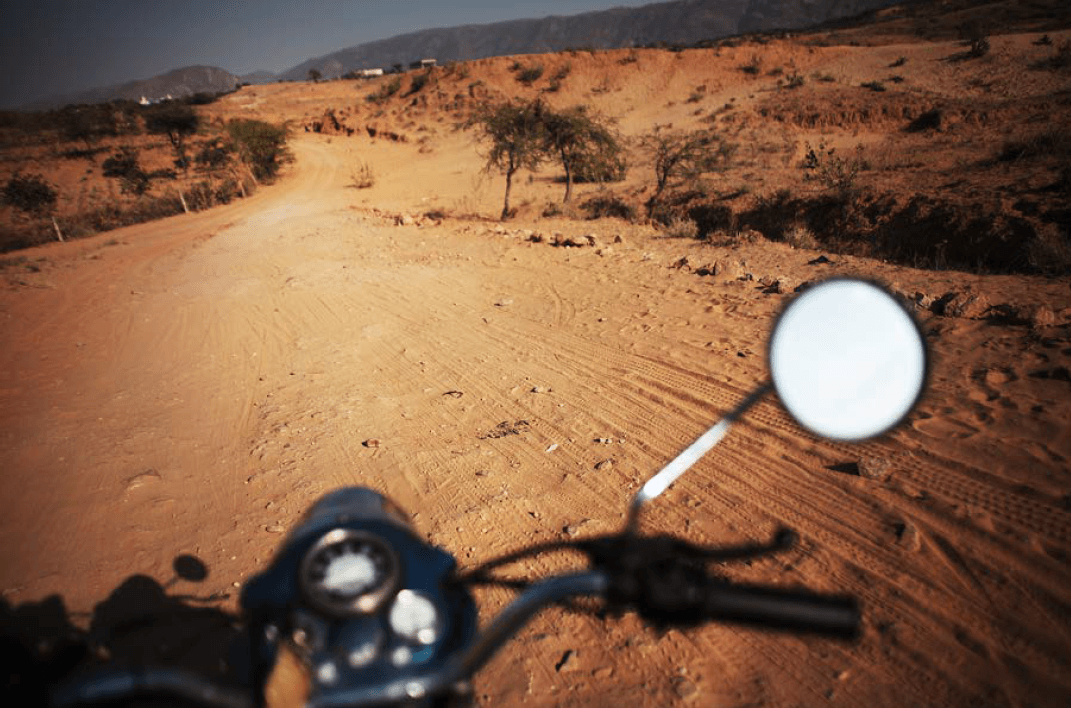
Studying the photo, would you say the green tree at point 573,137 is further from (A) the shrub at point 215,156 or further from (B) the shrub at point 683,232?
(A) the shrub at point 215,156

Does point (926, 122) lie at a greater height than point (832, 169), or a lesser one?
greater

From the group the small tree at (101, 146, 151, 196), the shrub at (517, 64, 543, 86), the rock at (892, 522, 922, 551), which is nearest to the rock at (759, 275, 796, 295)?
the rock at (892, 522, 922, 551)

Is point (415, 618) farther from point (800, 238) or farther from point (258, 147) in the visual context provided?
point (258, 147)

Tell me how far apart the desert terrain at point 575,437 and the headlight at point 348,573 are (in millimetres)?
1559

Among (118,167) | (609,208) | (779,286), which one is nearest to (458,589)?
(779,286)

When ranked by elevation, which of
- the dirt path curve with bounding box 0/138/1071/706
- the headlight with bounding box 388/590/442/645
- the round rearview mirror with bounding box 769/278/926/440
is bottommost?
the dirt path curve with bounding box 0/138/1071/706

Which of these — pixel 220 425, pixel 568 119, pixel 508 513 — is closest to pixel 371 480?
pixel 508 513

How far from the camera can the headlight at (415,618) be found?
129cm

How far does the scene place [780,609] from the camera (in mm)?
912

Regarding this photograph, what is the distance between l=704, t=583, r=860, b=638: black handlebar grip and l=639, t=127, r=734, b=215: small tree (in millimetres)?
15225

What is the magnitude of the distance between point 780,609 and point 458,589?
96 centimetres

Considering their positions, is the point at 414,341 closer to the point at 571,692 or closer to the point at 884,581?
the point at 571,692

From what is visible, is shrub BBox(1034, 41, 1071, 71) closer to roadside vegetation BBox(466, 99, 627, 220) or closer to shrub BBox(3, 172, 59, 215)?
roadside vegetation BBox(466, 99, 627, 220)

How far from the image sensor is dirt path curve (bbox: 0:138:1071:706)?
2475 mm
